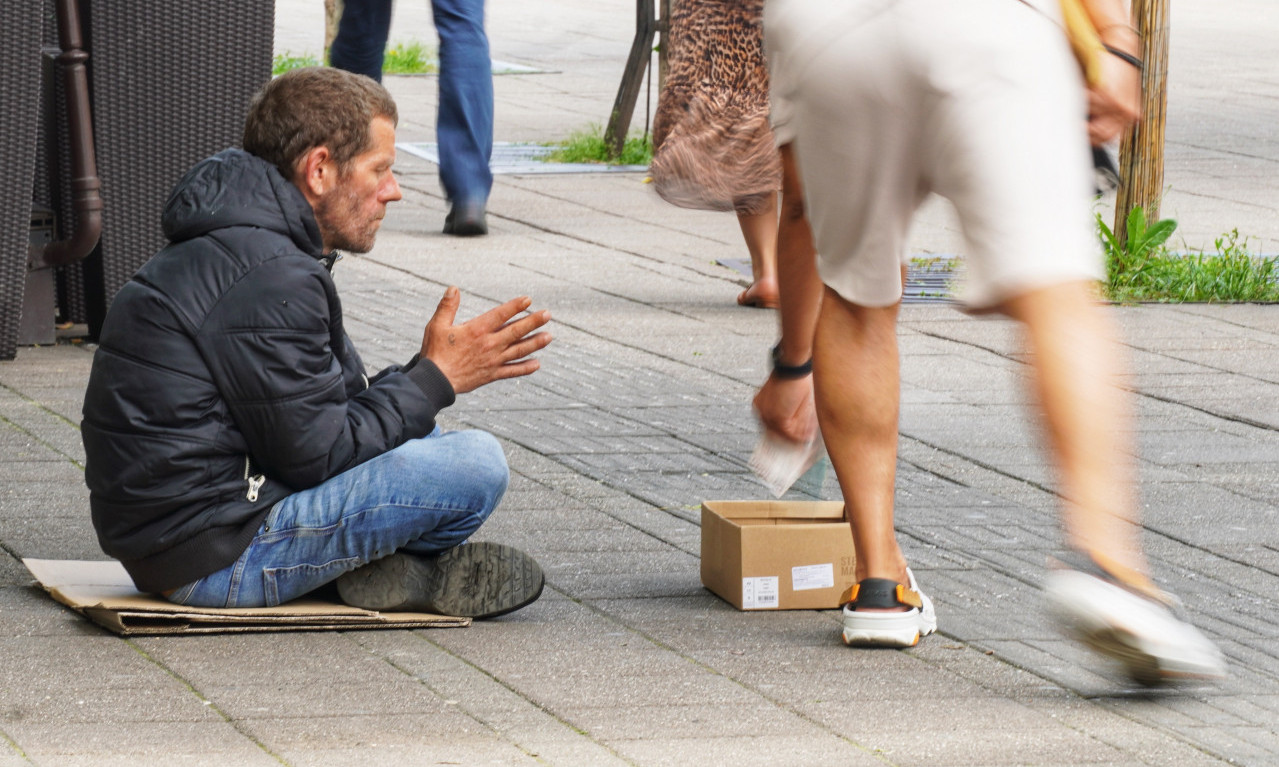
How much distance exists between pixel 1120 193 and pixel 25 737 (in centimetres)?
570

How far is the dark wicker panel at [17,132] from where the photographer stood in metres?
5.73

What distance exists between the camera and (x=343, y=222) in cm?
375

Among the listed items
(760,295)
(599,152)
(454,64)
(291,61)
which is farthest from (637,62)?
(291,61)

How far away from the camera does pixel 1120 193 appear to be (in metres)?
7.90

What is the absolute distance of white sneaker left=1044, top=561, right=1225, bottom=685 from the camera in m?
2.98

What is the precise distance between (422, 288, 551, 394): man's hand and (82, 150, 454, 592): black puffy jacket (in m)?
0.16

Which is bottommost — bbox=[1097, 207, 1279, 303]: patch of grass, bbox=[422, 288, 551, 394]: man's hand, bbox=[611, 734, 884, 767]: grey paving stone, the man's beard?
bbox=[611, 734, 884, 767]: grey paving stone

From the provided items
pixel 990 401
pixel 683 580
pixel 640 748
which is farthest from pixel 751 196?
pixel 640 748

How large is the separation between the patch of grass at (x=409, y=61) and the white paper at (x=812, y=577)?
13.4 m

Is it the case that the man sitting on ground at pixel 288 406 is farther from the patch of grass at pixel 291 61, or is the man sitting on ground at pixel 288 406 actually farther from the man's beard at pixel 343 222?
the patch of grass at pixel 291 61

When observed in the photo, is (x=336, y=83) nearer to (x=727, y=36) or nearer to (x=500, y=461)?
(x=500, y=461)

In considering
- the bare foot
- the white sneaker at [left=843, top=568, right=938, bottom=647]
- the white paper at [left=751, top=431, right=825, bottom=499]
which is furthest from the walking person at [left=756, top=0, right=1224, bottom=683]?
the bare foot

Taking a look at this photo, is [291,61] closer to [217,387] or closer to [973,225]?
→ [217,387]

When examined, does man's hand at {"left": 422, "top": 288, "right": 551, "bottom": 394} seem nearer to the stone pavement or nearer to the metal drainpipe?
the stone pavement
